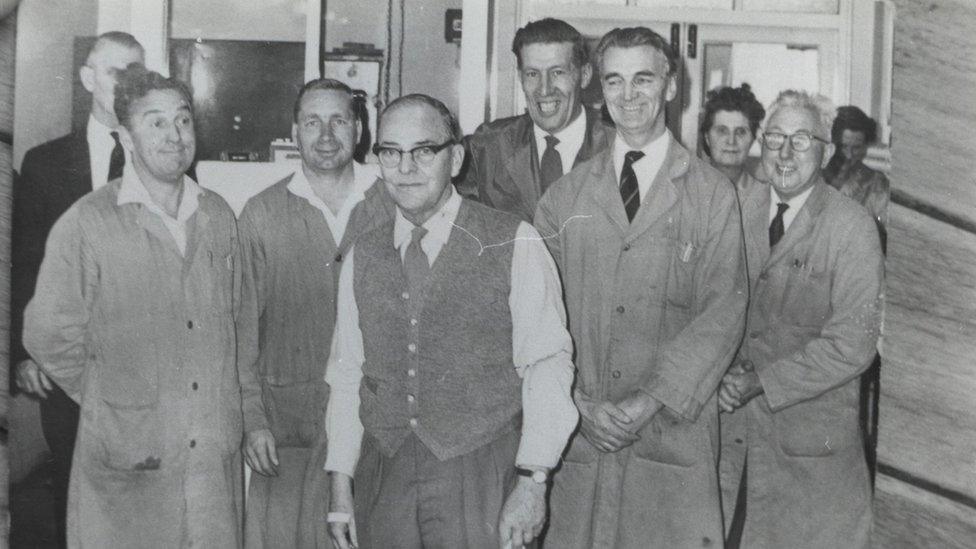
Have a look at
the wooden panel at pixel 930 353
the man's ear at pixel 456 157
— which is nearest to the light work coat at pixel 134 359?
the man's ear at pixel 456 157

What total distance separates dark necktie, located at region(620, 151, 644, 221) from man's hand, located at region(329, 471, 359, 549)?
0.71m

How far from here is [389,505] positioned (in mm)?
1546

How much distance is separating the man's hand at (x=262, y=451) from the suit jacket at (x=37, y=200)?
46 centimetres

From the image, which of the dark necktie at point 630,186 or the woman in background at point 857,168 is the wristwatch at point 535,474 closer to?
the dark necktie at point 630,186

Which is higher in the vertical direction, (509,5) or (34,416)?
(509,5)

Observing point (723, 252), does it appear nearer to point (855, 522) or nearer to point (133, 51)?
point (855, 522)

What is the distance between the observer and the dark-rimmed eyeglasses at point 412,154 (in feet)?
5.06

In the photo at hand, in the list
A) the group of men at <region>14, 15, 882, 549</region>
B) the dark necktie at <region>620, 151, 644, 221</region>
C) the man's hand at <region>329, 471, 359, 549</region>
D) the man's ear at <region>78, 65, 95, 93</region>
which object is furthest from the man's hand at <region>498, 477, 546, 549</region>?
the man's ear at <region>78, 65, 95, 93</region>

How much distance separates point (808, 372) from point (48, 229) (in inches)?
58.2

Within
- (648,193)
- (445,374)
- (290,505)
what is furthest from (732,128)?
(290,505)

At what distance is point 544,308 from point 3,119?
1.11 metres

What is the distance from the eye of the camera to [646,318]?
1676 millimetres

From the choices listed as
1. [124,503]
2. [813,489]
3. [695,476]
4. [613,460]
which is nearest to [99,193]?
[124,503]

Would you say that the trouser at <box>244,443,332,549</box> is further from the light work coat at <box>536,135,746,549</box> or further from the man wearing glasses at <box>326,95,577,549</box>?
the light work coat at <box>536,135,746,549</box>
